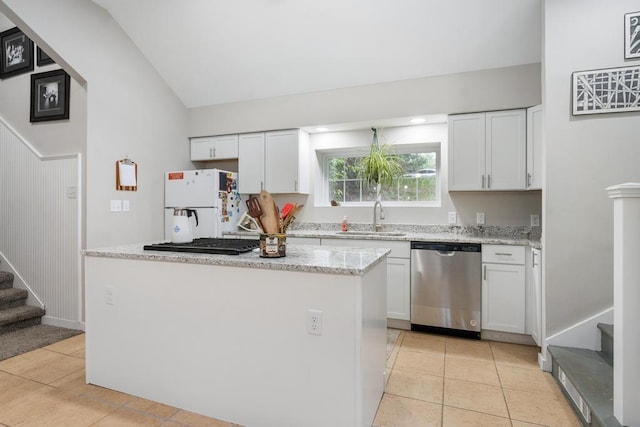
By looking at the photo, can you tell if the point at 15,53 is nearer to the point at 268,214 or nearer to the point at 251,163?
the point at 251,163

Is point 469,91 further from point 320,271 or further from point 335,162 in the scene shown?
point 320,271

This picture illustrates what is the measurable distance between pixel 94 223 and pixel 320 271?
2723mm

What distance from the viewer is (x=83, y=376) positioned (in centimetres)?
236

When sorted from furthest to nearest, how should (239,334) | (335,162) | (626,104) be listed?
(335,162)
(626,104)
(239,334)

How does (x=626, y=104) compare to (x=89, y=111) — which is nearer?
(x=626, y=104)

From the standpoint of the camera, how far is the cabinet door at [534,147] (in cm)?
294

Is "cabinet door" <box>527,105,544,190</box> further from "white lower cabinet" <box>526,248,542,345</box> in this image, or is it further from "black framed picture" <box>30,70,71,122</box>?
"black framed picture" <box>30,70,71,122</box>

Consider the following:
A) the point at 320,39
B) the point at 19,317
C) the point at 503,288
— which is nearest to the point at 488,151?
the point at 503,288

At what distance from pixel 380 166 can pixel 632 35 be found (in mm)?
2176

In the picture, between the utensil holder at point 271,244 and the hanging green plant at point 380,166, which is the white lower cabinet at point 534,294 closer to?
the hanging green plant at point 380,166

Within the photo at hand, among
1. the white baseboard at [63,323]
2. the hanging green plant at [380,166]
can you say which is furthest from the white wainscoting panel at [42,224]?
the hanging green plant at [380,166]

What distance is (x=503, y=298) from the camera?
297cm

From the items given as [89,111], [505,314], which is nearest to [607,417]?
[505,314]

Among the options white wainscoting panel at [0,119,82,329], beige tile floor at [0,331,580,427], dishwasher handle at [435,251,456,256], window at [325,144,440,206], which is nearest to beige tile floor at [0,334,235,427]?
beige tile floor at [0,331,580,427]
